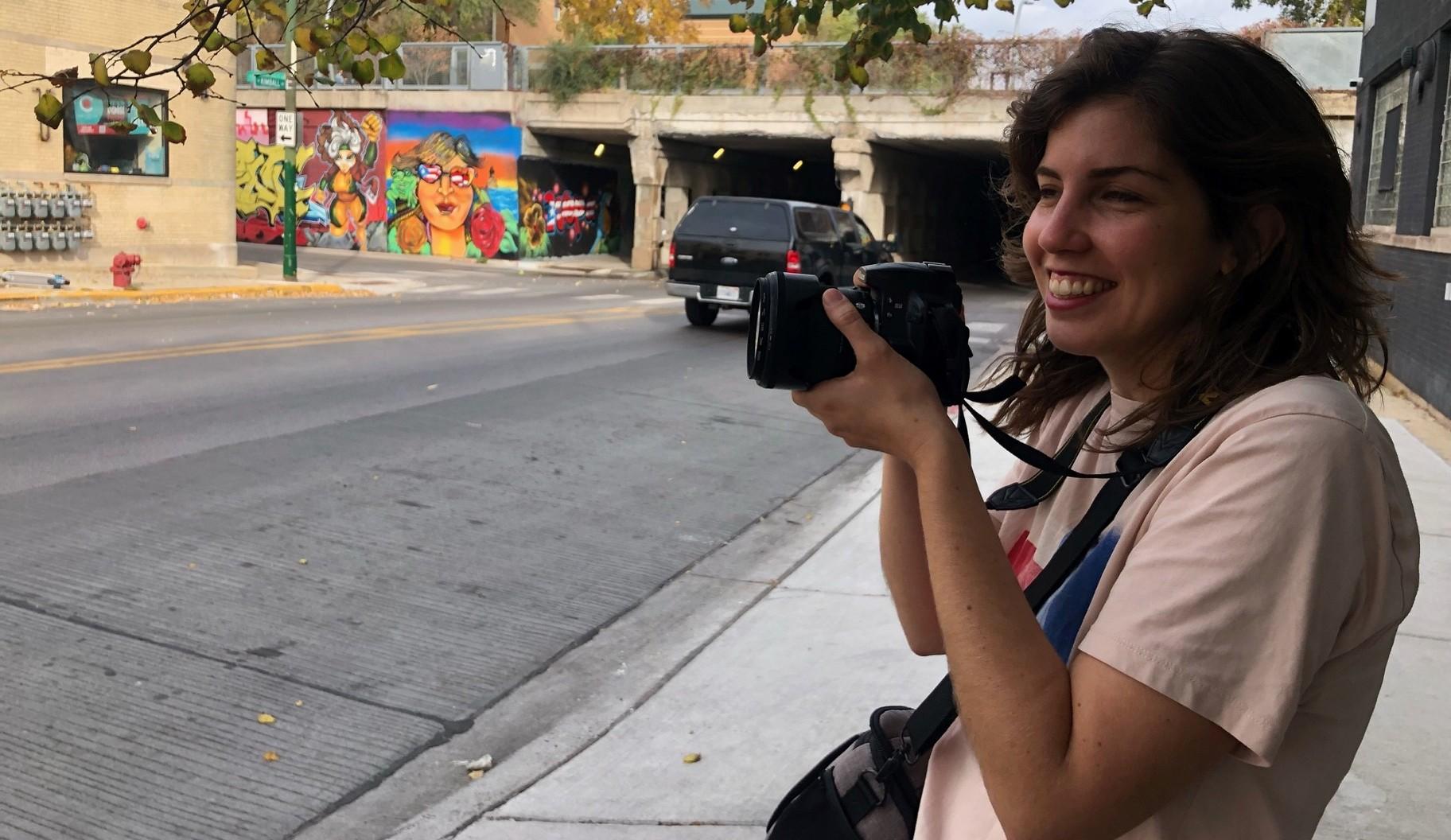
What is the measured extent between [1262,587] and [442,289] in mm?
25194

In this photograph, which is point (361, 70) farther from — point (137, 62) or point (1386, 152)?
point (1386, 152)

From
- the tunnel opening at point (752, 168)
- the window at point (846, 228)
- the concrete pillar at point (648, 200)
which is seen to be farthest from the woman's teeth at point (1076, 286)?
the concrete pillar at point (648, 200)

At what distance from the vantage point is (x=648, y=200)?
3494 centimetres

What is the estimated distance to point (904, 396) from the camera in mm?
1510

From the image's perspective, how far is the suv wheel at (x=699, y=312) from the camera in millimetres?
18062

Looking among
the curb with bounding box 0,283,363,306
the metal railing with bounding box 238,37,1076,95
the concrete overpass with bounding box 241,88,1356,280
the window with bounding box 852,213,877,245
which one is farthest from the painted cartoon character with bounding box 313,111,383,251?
the window with bounding box 852,213,877,245

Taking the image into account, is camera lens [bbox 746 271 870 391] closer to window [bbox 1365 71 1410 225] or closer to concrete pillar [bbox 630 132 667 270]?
window [bbox 1365 71 1410 225]

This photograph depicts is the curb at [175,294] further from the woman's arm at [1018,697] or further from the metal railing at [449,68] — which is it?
the woman's arm at [1018,697]

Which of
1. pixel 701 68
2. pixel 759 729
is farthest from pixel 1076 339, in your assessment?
pixel 701 68

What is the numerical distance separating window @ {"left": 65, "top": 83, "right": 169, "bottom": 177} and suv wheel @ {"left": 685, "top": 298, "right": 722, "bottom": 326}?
32.8 ft

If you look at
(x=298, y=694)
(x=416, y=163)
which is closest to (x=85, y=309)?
(x=298, y=694)

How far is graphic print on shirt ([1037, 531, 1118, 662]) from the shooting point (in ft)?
4.84

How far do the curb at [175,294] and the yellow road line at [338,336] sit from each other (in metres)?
5.60

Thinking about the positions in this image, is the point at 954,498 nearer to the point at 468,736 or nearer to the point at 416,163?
the point at 468,736
